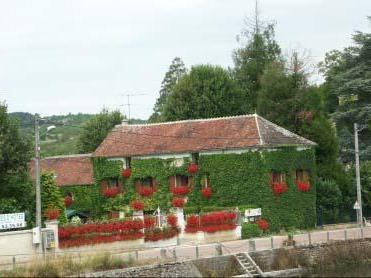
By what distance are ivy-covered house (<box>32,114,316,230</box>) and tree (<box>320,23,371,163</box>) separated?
34.8 feet

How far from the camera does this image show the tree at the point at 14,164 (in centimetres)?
4375

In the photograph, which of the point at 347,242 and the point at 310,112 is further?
the point at 310,112

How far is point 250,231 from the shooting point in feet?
155

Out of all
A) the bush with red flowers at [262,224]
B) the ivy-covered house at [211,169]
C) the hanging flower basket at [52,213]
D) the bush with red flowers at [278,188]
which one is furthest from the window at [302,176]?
the hanging flower basket at [52,213]

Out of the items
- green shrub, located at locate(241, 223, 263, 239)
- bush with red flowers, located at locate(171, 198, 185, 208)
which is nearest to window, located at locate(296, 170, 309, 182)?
green shrub, located at locate(241, 223, 263, 239)

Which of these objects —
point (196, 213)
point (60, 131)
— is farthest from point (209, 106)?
point (60, 131)

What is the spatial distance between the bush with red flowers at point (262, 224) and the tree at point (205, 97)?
20888mm

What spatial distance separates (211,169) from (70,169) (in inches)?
625

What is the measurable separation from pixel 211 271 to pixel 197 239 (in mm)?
10417

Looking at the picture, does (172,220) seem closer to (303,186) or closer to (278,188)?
(278,188)

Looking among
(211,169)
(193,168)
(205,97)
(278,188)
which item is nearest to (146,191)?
(193,168)

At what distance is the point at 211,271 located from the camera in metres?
34.3

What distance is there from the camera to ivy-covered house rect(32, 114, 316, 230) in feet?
162

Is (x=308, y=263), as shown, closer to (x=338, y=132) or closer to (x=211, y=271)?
(x=211, y=271)
